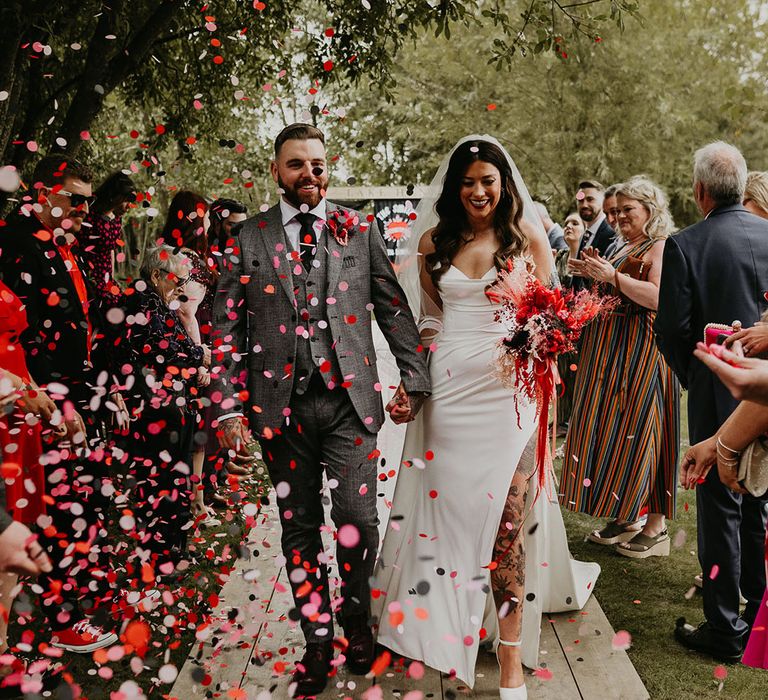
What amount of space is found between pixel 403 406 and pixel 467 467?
1.30 feet

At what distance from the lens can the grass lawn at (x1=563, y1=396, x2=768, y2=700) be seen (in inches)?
138

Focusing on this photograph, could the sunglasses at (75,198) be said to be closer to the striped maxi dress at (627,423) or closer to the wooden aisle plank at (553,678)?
the wooden aisle plank at (553,678)

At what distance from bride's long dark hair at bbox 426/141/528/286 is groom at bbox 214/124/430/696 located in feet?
0.99

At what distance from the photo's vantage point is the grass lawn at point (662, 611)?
11.5ft

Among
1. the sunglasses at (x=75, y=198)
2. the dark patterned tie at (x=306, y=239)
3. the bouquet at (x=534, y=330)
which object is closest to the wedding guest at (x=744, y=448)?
the bouquet at (x=534, y=330)

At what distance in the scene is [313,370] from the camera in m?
3.52

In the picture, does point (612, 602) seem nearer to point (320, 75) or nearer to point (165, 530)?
point (165, 530)

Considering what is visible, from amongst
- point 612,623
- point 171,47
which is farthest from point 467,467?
point 171,47

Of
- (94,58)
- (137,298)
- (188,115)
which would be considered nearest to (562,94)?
(188,115)

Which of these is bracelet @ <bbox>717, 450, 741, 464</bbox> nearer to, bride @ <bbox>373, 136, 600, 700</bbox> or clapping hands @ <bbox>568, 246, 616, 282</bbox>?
bride @ <bbox>373, 136, 600, 700</bbox>

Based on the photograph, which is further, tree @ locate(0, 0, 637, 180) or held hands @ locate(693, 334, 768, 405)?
tree @ locate(0, 0, 637, 180)

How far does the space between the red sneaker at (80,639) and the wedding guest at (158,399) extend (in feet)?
2.17

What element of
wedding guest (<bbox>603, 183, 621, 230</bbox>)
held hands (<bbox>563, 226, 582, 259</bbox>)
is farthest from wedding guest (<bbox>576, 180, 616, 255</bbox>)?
wedding guest (<bbox>603, 183, 621, 230</bbox>)

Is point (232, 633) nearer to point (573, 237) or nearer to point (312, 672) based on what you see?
point (312, 672)
